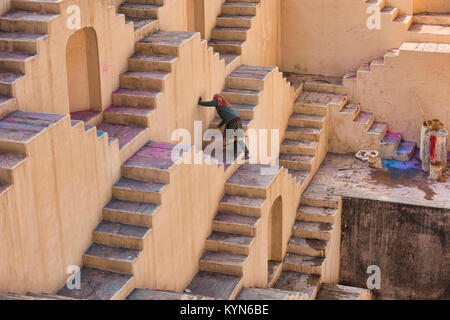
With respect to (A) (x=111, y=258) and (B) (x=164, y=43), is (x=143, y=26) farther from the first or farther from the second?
(A) (x=111, y=258)

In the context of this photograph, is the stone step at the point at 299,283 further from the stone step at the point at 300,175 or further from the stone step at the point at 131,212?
the stone step at the point at 131,212

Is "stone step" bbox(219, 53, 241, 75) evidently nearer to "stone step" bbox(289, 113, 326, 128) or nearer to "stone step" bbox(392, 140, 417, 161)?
"stone step" bbox(289, 113, 326, 128)

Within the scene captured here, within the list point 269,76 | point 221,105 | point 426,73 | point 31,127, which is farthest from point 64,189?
point 426,73

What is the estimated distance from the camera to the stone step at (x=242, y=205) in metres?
12.4

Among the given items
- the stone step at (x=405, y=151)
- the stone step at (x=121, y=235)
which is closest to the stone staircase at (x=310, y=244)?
the stone step at (x=405, y=151)

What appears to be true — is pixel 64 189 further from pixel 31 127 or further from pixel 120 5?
pixel 120 5

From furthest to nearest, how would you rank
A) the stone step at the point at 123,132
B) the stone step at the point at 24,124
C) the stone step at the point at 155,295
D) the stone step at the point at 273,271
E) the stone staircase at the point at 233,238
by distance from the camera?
the stone step at the point at 273,271
the stone staircase at the point at 233,238
the stone step at the point at 123,132
the stone step at the point at 155,295
the stone step at the point at 24,124

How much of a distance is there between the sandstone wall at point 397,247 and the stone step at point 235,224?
10.8ft

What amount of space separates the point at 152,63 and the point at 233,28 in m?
3.83

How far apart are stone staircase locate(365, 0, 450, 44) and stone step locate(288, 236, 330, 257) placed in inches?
202

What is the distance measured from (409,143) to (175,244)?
298 inches

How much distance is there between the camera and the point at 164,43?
12.6 metres

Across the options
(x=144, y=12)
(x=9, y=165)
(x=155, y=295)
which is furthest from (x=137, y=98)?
(x=9, y=165)
